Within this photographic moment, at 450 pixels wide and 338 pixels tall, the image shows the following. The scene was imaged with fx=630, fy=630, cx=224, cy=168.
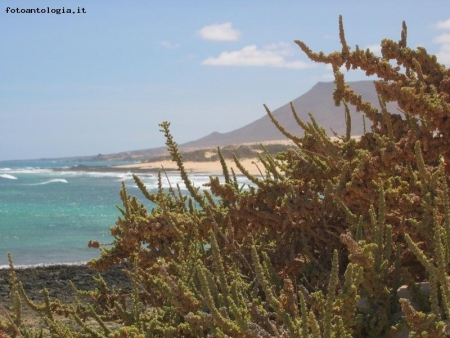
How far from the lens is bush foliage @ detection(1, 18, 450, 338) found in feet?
6.57

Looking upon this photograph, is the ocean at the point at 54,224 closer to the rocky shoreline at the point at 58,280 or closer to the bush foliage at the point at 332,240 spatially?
the rocky shoreline at the point at 58,280

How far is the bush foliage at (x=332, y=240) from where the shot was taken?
6.57 feet

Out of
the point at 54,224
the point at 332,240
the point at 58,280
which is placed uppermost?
the point at 332,240

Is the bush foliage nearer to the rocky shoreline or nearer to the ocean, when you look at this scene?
the rocky shoreline

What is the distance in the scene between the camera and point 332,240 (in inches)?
113

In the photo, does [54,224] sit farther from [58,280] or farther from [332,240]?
[332,240]

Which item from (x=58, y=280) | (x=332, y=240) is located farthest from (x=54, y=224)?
(x=332, y=240)

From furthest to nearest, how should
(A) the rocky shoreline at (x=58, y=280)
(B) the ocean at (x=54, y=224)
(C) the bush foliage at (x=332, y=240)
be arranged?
(B) the ocean at (x=54, y=224)
(A) the rocky shoreline at (x=58, y=280)
(C) the bush foliage at (x=332, y=240)

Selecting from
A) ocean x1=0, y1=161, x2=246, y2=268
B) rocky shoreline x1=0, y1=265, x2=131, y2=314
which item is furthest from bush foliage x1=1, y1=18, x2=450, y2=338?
ocean x1=0, y1=161, x2=246, y2=268

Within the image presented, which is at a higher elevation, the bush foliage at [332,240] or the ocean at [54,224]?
the bush foliage at [332,240]

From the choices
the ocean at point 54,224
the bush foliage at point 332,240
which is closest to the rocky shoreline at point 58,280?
the ocean at point 54,224


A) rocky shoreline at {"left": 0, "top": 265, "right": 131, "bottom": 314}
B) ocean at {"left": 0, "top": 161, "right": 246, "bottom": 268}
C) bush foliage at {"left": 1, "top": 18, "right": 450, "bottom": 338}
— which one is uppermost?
bush foliage at {"left": 1, "top": 18, "right": 450, "bottom": 338}

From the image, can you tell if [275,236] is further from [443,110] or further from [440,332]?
[440,332]

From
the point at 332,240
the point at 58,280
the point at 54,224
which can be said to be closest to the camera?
the point at 332,240
